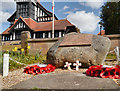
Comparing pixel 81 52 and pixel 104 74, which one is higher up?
pixel 81 52

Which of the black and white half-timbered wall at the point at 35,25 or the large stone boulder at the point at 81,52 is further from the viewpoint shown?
the black and white half-timbered wall at the point at 35,25

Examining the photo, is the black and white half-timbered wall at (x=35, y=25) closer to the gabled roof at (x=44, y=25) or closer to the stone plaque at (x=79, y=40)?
the gabled roof at (x=44, y=25)

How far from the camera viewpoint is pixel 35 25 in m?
25.4

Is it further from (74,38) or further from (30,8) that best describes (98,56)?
(30,8)

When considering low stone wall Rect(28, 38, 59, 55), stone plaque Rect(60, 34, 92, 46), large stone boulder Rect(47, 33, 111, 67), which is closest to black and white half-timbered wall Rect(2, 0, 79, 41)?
low stone wall Rect(28, 38, 59, 55)

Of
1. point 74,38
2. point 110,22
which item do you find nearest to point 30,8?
point 110,22

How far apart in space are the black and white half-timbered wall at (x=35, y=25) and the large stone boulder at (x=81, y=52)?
16999mm

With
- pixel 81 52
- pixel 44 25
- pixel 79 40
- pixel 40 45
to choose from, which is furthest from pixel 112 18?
pixel 81 52

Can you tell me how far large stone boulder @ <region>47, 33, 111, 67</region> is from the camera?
12.8 feet

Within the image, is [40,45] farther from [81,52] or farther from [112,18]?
[112,18]

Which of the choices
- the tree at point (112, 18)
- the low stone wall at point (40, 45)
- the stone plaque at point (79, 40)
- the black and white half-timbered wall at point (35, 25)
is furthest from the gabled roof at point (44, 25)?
the stone plaque at point (79, 40)

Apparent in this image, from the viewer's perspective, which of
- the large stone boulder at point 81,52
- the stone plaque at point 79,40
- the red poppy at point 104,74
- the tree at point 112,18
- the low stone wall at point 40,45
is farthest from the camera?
the tree at point 112,18

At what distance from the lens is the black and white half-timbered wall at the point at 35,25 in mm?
22348

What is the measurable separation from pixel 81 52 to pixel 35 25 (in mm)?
22702
